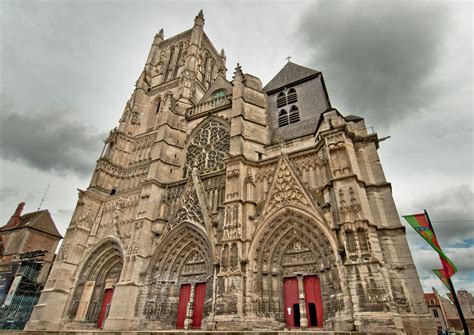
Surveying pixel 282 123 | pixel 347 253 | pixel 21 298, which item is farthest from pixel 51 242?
pixel 347 253

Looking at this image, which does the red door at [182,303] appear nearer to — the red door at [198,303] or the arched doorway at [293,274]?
the red door at [198,303]

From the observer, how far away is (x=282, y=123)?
15375 millimetres

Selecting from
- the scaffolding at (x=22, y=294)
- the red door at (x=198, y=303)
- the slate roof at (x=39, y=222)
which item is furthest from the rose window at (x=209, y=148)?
the slate roof at (x=39, y=222)

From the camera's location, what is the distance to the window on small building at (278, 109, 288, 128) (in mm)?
15291

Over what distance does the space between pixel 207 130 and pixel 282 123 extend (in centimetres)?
474

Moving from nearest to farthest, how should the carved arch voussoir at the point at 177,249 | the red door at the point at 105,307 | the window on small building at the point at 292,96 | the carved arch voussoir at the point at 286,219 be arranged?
the carved arch voussoir at the point at 286,219 → the carved arch voussoir at the point at 177,249 → the red door at the point at 105,307 → the window on small building at the point at 292,96

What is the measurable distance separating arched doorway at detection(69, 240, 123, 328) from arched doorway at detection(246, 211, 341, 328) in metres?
7.70

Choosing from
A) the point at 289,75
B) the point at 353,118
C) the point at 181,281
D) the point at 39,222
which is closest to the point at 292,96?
the point at 289,75

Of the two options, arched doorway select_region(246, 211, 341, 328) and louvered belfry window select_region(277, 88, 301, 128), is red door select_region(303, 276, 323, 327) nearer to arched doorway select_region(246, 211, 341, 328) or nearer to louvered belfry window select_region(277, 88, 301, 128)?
arched doorway select_region(246, 211, 341, 328)

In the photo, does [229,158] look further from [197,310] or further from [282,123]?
[197,310]

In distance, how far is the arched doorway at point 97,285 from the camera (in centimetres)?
1237

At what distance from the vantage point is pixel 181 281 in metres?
11.4

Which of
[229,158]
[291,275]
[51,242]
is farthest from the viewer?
[51,242]

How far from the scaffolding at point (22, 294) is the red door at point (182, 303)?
46.3 feet
